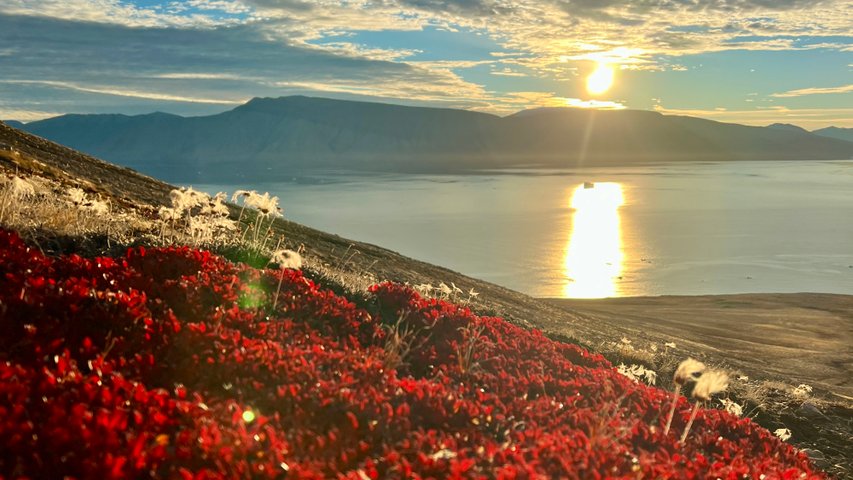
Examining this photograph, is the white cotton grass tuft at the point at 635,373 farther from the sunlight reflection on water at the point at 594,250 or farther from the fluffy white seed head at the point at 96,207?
the sunlight reflection on water at the point at 594,250

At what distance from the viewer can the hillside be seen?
398 inches

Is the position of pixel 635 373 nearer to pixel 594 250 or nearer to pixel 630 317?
pixel 630 317

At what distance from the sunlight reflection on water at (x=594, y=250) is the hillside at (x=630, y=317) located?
12.4 metres

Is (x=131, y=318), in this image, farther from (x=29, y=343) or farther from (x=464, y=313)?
(x=464, y=313)

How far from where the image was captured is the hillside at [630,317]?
10.1 meters

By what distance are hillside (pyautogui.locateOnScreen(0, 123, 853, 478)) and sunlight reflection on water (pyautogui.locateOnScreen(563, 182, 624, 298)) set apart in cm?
1240

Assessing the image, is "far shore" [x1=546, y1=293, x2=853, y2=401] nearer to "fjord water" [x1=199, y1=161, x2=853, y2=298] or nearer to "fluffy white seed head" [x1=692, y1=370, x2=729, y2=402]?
"fjord water" [x1=199, y1=161, x2=853, y2=298]

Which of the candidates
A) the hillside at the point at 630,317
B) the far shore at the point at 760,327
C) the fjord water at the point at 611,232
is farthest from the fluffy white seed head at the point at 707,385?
the fjord water at the point at 611,232

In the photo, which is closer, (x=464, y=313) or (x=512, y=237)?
(x=464, y=313)

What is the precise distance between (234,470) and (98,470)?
0.60 metres

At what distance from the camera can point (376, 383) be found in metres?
5.11

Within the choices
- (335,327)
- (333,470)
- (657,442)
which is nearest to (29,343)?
(333,470)

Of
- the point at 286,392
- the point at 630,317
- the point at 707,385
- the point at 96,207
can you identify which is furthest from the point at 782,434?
the point at 630,317

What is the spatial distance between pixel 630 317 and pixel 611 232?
61267 millimetres
